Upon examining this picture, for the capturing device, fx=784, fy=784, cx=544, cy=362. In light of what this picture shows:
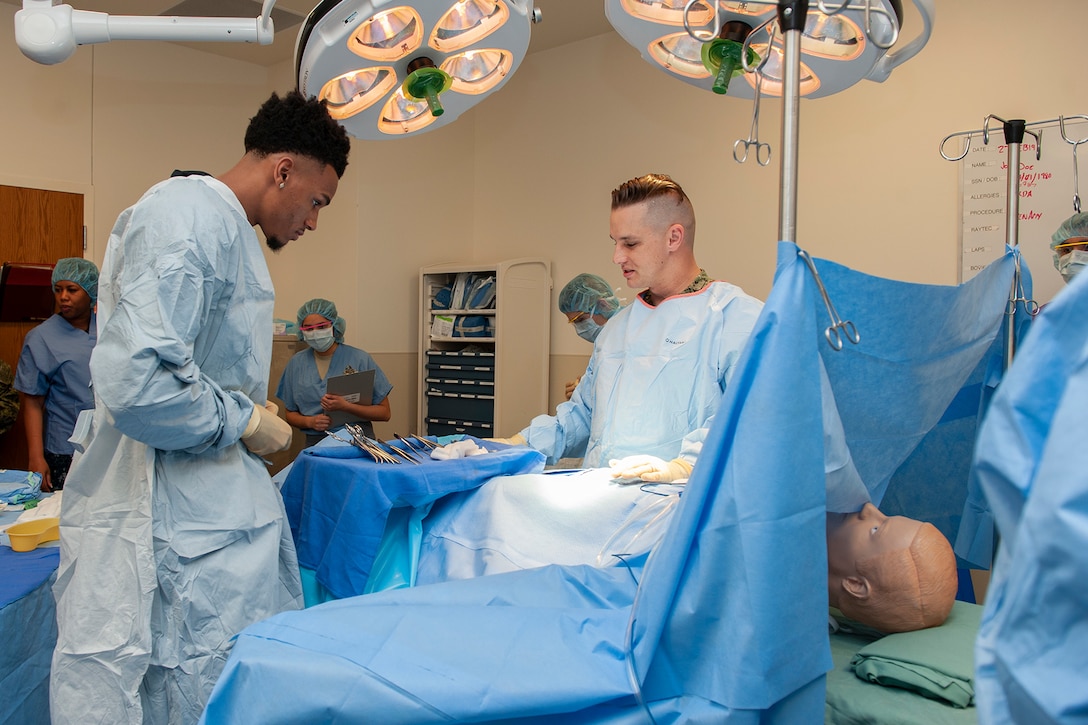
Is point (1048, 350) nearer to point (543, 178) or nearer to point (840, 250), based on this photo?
point (840, 250)

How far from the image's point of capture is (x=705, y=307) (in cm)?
211

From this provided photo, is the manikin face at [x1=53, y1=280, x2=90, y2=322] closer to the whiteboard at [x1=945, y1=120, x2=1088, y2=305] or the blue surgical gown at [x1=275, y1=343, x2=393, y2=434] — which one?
the blue surgical gown at [x1=275, y1=343, x2=393, y2=434]

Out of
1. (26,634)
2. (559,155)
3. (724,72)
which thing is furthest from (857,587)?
(559,155)

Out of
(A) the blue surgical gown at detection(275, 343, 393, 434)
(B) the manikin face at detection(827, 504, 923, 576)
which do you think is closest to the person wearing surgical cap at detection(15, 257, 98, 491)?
(A) the blue surgical gown at detection(275, 343, 393, 434)

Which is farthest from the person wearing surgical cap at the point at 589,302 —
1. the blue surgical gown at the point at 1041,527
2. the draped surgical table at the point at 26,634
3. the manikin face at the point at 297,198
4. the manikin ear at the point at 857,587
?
the blue surgical gown at the point at 1041,527

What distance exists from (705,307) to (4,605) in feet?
5.79

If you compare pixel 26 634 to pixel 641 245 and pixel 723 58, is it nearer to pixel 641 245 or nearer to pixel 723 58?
pixel 641 245

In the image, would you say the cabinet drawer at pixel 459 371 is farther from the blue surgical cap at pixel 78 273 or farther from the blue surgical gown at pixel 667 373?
the blue surgical gown at pixel 667 373

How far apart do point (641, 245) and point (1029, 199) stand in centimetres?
218

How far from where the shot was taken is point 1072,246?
111 inches

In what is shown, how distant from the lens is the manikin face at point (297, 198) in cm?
168

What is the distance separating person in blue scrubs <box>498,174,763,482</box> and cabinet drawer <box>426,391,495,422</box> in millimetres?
2436

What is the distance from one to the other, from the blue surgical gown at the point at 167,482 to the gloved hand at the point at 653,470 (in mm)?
755

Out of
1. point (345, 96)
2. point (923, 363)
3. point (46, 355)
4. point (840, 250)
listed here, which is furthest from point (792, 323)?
point (46, 355)
